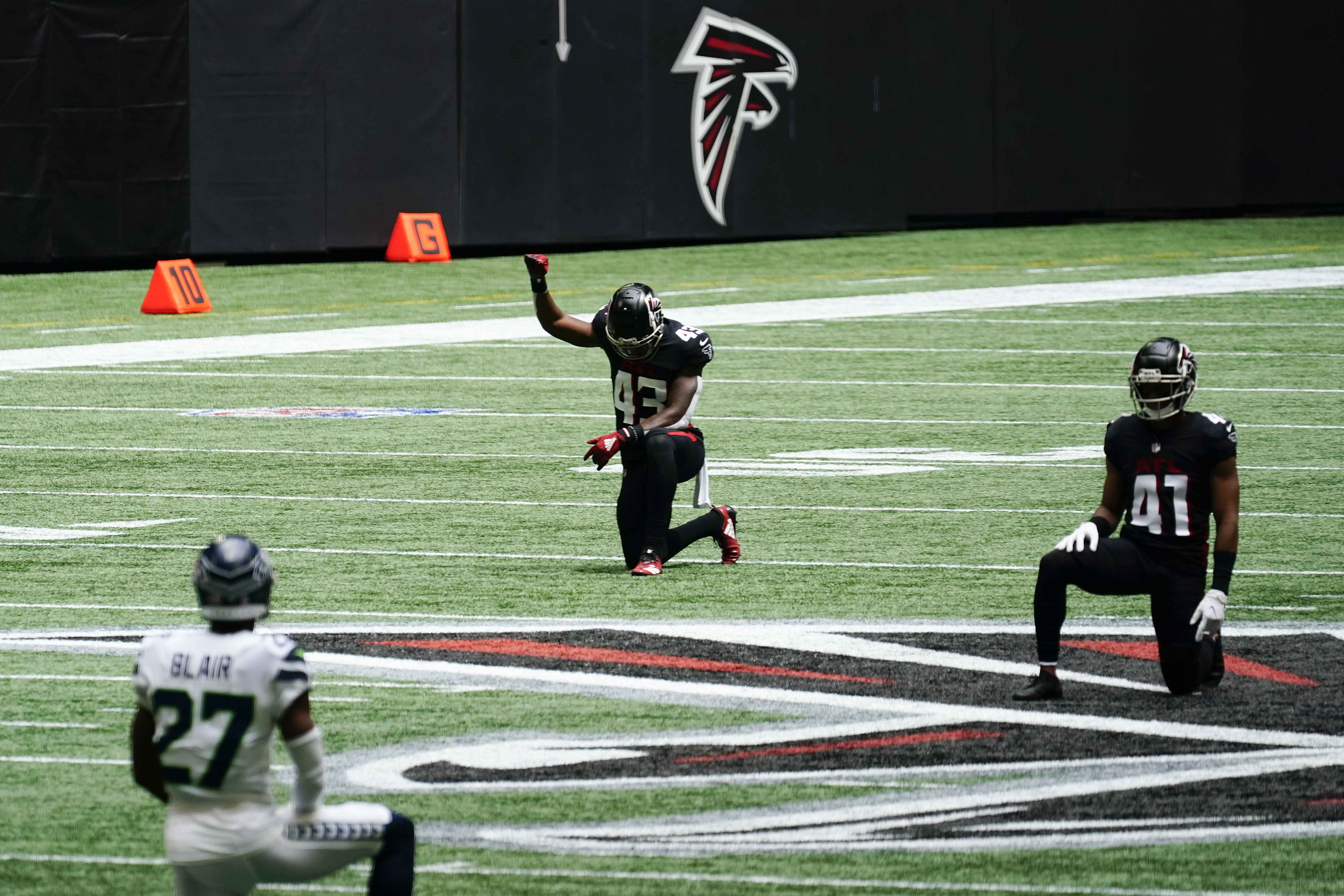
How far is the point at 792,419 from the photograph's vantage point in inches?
709

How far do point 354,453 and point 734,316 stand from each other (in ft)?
32.2

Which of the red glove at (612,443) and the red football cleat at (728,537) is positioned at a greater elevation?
the red glove at (612,443)

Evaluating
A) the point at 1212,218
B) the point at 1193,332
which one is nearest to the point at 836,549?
the point at 1193,332

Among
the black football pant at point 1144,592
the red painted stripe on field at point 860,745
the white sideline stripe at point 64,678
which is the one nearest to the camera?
the red painted stripe on field at point 860,745

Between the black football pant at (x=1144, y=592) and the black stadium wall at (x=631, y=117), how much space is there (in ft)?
72.5

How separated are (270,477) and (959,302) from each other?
42.9ft

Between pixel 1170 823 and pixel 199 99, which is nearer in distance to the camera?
pixel 1170 823

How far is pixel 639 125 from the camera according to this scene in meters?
33.7

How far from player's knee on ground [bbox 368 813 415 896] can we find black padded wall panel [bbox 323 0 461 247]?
26.4m

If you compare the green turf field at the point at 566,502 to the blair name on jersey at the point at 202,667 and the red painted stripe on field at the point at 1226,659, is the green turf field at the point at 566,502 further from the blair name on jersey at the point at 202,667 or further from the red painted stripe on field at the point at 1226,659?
the blair name on jersey at the point at 202,667

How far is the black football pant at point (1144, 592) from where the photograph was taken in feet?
29.3

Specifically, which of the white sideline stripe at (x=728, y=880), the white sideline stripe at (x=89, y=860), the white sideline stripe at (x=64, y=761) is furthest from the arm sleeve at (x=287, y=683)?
the white sideline stripe at (x=64, y=761)

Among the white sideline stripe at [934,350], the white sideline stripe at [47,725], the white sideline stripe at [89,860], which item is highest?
the white sideline stripe at [89,860]

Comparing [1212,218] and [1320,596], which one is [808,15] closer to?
[1212,218]
